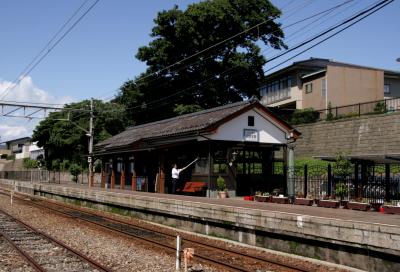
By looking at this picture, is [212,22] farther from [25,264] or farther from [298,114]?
[25,264]

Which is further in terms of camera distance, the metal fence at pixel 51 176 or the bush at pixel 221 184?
the metal fence at pixel 51 176

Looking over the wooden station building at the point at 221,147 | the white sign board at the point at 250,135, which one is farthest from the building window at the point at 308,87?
the white sign board at the point at 250,135

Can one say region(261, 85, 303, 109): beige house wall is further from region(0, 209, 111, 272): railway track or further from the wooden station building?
region(0, 209, 111, 272): railway track

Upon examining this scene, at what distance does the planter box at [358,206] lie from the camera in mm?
15273

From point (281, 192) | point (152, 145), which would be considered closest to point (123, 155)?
point (152, 145)

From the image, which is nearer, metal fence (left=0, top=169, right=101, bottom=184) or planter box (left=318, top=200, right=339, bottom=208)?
planter box (left=318, top=200, right=339, bottom=208)

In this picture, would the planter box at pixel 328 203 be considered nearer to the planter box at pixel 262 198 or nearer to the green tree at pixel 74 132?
the planter box at pixel 262 198

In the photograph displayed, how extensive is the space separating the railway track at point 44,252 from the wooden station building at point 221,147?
942 cm

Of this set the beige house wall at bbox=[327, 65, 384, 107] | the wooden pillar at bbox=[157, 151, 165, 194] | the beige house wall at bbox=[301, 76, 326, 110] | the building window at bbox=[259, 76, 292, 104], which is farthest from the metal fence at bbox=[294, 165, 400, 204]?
the building window at bbox=[259, 76, 292, 104]

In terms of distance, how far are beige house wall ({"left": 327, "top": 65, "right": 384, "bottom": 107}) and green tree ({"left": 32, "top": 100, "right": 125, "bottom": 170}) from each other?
2134 centimetres

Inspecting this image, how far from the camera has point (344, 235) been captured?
9.91m

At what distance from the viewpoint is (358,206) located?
1554cm

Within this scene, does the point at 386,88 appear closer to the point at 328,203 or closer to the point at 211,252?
the point at 328,203

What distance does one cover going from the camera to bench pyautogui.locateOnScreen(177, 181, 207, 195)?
2359 cm
